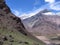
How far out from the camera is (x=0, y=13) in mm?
35781

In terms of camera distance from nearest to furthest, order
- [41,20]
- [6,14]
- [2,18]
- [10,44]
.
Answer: [10,44] < [2,18] < [6,14] < [41,20]

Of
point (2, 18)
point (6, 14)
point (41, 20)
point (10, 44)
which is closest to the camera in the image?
point (10, 44)

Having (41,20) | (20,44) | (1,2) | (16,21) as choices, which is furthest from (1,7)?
(41,20)

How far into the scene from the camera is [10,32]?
1201 inches

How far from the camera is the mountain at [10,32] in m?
26.5

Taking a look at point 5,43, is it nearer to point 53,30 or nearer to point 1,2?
point 1,2

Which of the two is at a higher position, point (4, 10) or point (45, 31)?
point (45, 31)

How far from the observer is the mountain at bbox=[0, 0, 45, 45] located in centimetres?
2646

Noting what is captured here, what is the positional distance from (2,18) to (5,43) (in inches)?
407

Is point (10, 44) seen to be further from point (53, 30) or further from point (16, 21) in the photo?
point (53, 30)

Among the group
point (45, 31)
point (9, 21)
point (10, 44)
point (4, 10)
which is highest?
point (45, 31)

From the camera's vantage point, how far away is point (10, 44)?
986 inches

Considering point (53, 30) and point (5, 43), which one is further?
point (53, 30)

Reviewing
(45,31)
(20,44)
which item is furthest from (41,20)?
(20,44)
